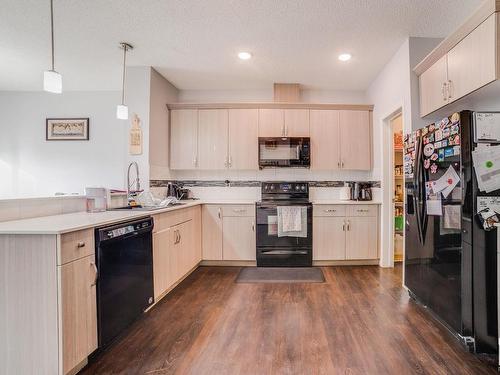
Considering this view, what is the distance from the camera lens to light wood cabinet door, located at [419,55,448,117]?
2302mm

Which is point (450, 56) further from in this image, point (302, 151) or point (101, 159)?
point (101, 159)

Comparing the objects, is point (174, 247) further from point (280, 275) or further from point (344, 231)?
point (344, 231)

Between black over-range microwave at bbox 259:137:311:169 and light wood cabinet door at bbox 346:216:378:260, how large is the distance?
102 centimetres

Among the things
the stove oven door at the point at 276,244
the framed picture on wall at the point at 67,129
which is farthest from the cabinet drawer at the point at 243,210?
the framed picture on wall at the point at 67,129

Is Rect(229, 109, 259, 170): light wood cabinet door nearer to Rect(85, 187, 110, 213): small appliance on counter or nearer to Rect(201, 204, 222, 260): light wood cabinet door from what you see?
Rect(201, 204, 222, 260): light wood cabinet door

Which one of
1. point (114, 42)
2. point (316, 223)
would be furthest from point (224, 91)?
point (316, 223)

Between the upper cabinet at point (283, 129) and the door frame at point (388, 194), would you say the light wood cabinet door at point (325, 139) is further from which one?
the door frame at point (388, 194)

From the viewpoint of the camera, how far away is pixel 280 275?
10.6 feet

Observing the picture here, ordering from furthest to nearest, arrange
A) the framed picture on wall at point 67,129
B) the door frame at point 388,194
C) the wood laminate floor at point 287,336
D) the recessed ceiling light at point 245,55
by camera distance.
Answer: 1. the framed picture on wall at point 67,129
2. the door frame at point 388,194
3. the recessed ceiling light at point 245,55
4. the wood laminate floor at point 287,336

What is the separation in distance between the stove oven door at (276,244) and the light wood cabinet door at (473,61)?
1952 mm

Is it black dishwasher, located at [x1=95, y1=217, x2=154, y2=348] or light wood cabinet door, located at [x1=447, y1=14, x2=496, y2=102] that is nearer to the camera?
black dishwasher, located at [x1=95, y1=217, x2=154, y2=348]

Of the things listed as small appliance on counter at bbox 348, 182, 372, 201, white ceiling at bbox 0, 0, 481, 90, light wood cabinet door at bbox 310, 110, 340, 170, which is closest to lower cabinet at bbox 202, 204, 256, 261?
light wood cabinet door at bbox 310, 110, 340, 170

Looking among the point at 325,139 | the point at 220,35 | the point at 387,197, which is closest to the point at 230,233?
the point at 325,139

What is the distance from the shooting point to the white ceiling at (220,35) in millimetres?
2193
